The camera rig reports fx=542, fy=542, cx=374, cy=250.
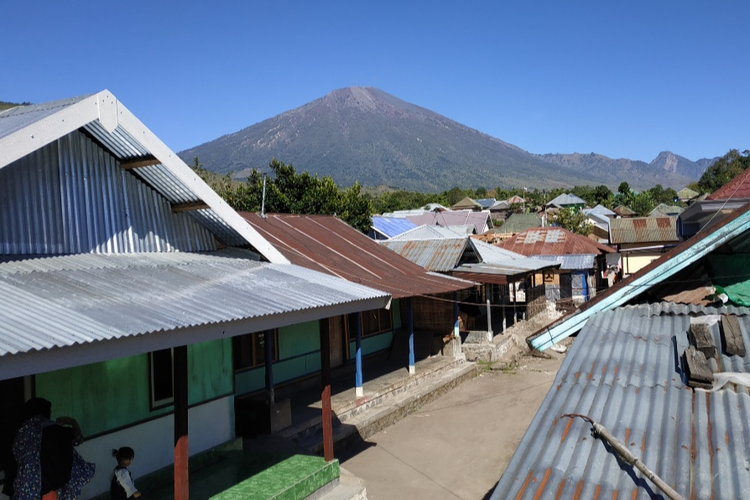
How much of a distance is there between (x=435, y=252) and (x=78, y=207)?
1201cm

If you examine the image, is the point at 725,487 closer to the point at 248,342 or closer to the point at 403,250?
the point at 248,342

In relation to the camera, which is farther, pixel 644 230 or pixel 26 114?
pixel 644 230

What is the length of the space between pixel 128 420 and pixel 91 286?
2336 millimetres

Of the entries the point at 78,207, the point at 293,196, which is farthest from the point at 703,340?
the point at 293,196

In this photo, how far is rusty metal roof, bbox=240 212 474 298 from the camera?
11.0m

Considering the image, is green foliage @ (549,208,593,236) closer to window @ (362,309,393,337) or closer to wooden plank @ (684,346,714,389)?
window @ (362,309,393,337)

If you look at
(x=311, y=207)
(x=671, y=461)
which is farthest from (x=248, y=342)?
(x=311, y=207)

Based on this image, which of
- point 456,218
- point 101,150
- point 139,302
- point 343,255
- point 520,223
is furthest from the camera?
point 456,218

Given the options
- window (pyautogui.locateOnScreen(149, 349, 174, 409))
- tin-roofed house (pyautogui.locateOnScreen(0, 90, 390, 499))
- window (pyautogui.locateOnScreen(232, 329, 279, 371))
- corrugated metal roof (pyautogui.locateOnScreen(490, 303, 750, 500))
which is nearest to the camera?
corrugated metal roof (pyautogui.locateOnScreen(490, 303, 750, 500))

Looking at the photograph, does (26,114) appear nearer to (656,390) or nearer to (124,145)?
(124,145)

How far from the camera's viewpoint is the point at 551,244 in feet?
93.0

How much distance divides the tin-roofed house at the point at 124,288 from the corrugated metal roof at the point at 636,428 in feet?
9.59

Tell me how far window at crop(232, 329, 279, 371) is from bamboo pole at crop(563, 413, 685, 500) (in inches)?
310

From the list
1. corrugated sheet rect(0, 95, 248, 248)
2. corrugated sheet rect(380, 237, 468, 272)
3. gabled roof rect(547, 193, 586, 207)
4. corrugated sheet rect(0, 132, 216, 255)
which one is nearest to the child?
corrugated sheet rect(0, 132, 216, 255)
